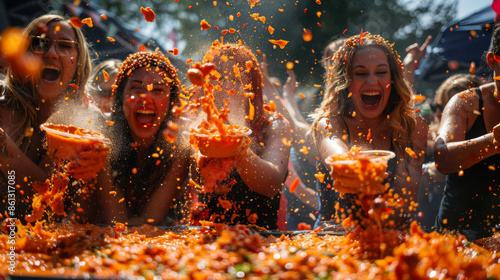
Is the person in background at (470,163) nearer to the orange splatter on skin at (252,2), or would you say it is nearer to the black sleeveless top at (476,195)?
the black sleeveless top at (476,195)

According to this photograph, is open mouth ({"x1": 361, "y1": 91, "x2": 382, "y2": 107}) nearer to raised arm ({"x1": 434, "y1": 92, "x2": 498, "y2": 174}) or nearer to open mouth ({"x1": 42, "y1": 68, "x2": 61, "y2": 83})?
raised arm ({"x1": 434, "y1": 92, "x2": 498, "y2": 174})

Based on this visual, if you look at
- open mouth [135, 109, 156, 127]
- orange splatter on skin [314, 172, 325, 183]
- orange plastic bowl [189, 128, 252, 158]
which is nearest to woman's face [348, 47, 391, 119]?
orange splatter on skin [314, 172, 325, 183]

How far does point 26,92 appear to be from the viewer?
119 inches

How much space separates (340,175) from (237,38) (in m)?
1.62

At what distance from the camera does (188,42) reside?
3.41 metres

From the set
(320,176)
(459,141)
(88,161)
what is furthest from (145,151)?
(459,141)

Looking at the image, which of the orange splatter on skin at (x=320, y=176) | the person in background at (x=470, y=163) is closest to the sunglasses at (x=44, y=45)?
the orange splatter on skin at (x=320, y=176)

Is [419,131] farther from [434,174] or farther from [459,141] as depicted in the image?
[434,174]

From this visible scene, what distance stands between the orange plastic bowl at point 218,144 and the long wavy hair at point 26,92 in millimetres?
1390

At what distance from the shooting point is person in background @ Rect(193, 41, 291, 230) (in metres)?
2.78

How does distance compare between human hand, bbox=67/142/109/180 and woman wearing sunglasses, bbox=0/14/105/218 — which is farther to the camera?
woman wearing sunglasses, bbox=0/14/105/218

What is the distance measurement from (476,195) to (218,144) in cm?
187

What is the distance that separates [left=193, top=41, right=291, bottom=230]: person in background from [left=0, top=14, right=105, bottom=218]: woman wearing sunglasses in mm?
1014

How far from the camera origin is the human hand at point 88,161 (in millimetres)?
2428
